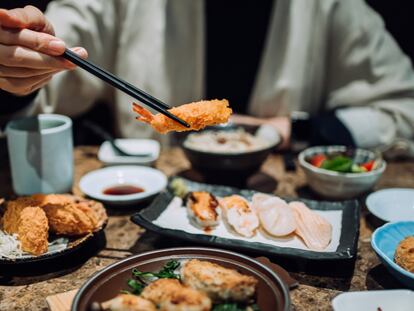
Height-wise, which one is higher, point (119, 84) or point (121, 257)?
point (119, 84)

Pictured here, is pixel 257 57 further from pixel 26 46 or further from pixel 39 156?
Answer: pixel 26 46

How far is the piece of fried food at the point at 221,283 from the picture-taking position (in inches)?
49.4

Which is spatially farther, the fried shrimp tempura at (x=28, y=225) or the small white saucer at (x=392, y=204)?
the small white saucer at (x=392, y=204)

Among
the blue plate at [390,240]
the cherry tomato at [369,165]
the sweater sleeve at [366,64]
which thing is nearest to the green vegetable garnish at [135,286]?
the blue plate at [390,240]

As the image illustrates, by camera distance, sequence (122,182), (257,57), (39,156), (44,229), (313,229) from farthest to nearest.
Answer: (257,57)
(122,182)
(39,156)
(313,229)
(44,229)

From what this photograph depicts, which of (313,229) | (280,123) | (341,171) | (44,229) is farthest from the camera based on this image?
(280,123)

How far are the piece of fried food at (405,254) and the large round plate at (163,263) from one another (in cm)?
47

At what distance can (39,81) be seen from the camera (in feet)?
6.21

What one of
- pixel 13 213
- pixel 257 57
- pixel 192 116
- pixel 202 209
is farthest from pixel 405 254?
pixel 257 57

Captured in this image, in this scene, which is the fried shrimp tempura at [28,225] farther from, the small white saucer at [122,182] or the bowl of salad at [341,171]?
the bowl of salad at [341,171]

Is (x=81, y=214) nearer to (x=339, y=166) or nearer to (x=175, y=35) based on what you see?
(x=339, y=166)

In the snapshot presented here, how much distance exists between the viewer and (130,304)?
46.7 inches

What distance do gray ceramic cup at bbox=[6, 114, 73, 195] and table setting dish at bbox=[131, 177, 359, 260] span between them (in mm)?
537

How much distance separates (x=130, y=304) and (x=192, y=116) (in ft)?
2.46
